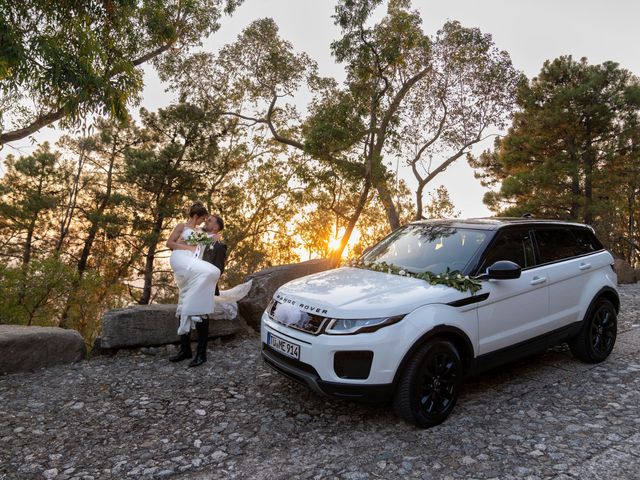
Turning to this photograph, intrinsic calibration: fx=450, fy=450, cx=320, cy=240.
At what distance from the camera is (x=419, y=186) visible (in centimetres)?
2073

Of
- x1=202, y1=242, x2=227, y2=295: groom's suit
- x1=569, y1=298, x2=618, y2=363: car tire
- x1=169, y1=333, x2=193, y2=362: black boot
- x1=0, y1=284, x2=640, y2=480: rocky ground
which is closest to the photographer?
x1=0, y1=284, x2=640, y2=480: rocky ground

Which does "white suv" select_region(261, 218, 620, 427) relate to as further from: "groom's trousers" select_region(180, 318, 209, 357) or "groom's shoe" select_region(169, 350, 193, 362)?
"groom's shoe" select_region(169, 350, 193, 362)

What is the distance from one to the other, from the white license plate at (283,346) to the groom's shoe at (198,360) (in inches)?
68.3

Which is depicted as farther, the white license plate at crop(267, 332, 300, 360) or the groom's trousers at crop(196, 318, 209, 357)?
the groom's trousers at crop(196, 318, 209, 357)

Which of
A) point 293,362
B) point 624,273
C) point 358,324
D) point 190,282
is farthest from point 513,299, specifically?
point 624,273

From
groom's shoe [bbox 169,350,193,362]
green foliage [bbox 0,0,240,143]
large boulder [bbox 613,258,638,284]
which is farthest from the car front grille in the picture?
large boulder [bbox 613,258,638,284]

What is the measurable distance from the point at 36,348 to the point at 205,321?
6.44 feet

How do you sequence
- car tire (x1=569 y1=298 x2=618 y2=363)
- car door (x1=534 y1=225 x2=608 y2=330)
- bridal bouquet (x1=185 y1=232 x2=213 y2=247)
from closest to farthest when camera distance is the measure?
car door (x1=534 y1=225 x2=608 y2=330) < car tire (x1=569 y1=298 x2=618 y2=363) < bridal bouquet (x1=185 y1=232 x2=213 y2=247)

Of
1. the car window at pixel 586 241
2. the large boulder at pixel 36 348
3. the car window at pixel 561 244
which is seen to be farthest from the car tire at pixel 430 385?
the large boulder at pixel 36 348

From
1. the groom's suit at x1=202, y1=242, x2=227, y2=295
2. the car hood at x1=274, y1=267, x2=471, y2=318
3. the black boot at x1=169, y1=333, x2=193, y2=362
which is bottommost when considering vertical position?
the black boot at x1=169, y1=333, x2=193, y2=362

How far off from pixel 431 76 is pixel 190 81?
34.9 feet

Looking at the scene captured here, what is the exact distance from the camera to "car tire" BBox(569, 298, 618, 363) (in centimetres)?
541

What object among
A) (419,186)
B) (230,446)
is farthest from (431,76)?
(230,446)

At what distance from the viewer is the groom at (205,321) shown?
5.68 m
